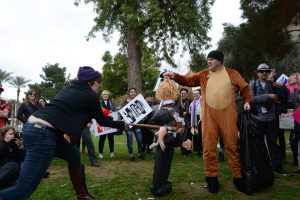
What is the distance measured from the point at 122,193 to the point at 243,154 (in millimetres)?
1954

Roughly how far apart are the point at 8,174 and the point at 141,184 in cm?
213

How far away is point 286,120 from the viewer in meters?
7.99

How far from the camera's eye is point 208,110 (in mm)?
5668

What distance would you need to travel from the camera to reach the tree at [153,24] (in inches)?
525

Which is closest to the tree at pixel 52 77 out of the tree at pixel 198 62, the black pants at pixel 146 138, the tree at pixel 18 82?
the tree at pixel 18 82

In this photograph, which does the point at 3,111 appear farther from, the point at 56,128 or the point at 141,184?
→ the point at 56,128

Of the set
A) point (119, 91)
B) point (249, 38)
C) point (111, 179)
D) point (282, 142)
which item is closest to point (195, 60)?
point (249, 38)

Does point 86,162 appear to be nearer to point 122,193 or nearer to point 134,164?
point 134,164

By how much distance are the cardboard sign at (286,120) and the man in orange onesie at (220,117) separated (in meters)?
2.67

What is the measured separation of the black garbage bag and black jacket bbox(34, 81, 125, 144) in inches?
94.8

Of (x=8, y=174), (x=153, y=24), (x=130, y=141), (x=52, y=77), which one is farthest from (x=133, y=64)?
(x=52, y=77)

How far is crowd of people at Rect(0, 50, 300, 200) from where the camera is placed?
4.02 m

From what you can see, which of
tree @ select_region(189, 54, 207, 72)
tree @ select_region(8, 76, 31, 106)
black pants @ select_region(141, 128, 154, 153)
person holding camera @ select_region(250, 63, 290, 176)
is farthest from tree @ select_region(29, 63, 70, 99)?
person holding camera @ select_region(250, 63, 290, 176)

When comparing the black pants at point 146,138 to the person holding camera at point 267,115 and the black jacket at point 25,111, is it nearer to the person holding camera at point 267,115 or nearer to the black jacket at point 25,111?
the black jacket at point 25,111
